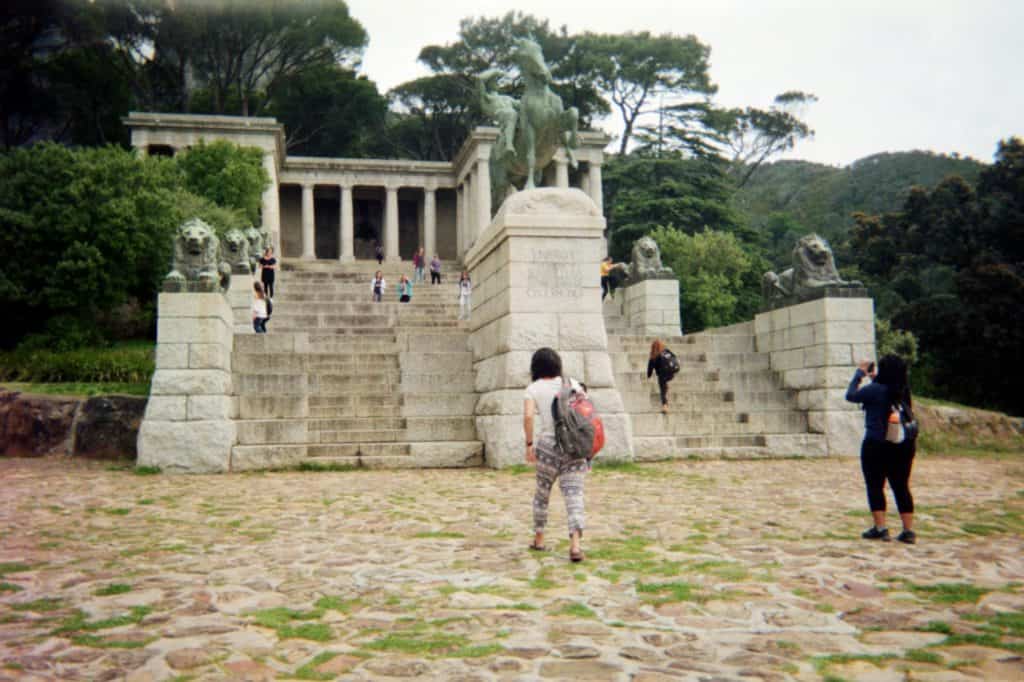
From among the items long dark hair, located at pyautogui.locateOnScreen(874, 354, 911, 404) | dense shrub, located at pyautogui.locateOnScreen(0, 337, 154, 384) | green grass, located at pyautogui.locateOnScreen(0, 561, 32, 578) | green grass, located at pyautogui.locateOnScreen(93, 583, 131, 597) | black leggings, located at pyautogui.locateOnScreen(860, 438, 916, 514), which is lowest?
green grass, located at pyautogui.locateOnScreen(93, 583, 131, 597)

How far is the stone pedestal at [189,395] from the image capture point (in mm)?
10453

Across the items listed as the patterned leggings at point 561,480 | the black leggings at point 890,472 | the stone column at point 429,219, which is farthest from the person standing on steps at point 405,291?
the stone column at point 429,219

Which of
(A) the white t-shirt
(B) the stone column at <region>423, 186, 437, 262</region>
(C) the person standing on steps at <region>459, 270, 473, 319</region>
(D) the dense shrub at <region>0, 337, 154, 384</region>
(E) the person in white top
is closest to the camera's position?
(E) the person in white top

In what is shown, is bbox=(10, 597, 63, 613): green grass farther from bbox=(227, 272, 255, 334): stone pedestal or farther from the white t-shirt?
bbox=(227, 272, 255, 334): stone pedestal

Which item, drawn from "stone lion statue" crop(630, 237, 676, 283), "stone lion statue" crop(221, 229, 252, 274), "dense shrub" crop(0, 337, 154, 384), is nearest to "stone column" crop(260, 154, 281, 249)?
"stone lion statue" crop(221, 229, 252, 274)

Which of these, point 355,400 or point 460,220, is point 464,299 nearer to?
point 355,400

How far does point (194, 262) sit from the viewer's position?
11289 millimetres

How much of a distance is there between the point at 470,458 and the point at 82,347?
39.2 feet

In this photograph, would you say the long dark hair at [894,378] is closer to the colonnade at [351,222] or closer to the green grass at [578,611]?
the green grass at [578,611]

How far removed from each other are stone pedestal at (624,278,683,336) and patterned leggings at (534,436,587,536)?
12036 mm

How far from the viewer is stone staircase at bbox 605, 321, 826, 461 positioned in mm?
11656

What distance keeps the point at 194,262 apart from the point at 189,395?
1891mm

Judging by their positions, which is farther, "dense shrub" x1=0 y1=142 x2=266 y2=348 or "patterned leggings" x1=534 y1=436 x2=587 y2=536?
"dense shrub" x1=0 y1=142 x2=266 y2=348

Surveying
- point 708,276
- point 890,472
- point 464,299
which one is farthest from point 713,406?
point 708,276
